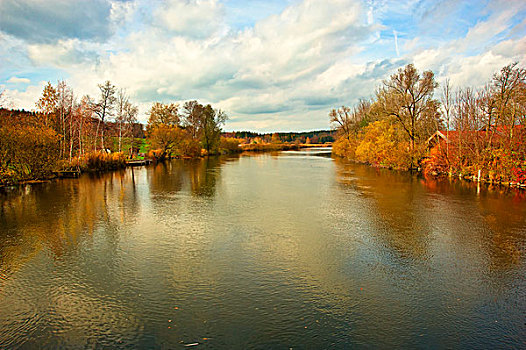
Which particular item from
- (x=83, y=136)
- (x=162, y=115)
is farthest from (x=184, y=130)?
(x=83, y=136)

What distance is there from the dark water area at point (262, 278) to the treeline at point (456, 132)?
333 inches

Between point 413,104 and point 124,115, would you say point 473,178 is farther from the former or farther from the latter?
point 124,115

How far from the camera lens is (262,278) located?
18.5 feet

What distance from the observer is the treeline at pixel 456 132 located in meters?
17.6

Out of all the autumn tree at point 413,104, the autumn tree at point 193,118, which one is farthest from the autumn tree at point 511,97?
the autumn tree at point 193,118

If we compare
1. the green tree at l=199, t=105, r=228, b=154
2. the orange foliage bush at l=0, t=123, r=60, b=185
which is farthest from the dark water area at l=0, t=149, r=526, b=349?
the green tree at l=199, t=105, r=228, b=154

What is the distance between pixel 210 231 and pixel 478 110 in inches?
846

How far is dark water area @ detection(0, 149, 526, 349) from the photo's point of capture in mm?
4043

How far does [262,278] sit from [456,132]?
22346mm

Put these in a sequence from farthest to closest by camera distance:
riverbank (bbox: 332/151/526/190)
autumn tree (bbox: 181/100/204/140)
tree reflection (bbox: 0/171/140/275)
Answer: autumn tree (bbox: 181/100/204/140), riverbank (bbox: 332/151/526/190), tree reflection (bbox: 0/171/140/275)

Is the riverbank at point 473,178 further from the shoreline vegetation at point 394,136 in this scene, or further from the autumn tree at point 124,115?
the autumn tree at point 124,115

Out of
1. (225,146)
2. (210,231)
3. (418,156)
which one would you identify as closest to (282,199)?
(210,231)

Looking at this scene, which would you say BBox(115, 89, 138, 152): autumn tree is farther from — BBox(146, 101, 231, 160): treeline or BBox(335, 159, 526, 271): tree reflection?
BBox(335, 159, 526, 271): tree reflection

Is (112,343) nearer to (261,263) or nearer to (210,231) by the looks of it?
(261,263)
